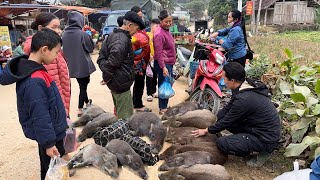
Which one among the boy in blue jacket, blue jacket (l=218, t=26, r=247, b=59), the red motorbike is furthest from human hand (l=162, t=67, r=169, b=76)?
the boy in blue jacket

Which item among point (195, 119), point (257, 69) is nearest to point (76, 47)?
point (195, 119)

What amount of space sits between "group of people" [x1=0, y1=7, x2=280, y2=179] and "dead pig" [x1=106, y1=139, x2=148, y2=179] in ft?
2.48

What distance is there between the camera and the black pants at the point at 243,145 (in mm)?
3914

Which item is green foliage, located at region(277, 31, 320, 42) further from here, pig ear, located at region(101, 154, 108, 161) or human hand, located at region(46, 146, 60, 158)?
human hand, located at region(46, 146, 60, 158)

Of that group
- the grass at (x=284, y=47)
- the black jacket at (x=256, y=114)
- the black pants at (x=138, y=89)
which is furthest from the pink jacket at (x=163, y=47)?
the grass at (x=284, y=47)

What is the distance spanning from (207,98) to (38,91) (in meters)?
3.88

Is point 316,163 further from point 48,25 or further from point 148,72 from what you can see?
point 148,72

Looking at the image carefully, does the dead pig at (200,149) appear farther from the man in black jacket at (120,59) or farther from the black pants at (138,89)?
the black pants at (138,89)

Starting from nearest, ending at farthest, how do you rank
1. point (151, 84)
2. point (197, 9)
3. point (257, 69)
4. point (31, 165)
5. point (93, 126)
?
point (31, 165) < point (93, 126) < point (151, 84) < point (257, 69) < point (197, 9)

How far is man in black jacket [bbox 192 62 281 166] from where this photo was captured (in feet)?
12.7

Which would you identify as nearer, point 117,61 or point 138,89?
point 117,61

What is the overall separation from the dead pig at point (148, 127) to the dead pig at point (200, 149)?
1.18ft

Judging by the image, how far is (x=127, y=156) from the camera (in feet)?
12.4

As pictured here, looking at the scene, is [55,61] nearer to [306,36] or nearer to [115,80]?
[115,80]
